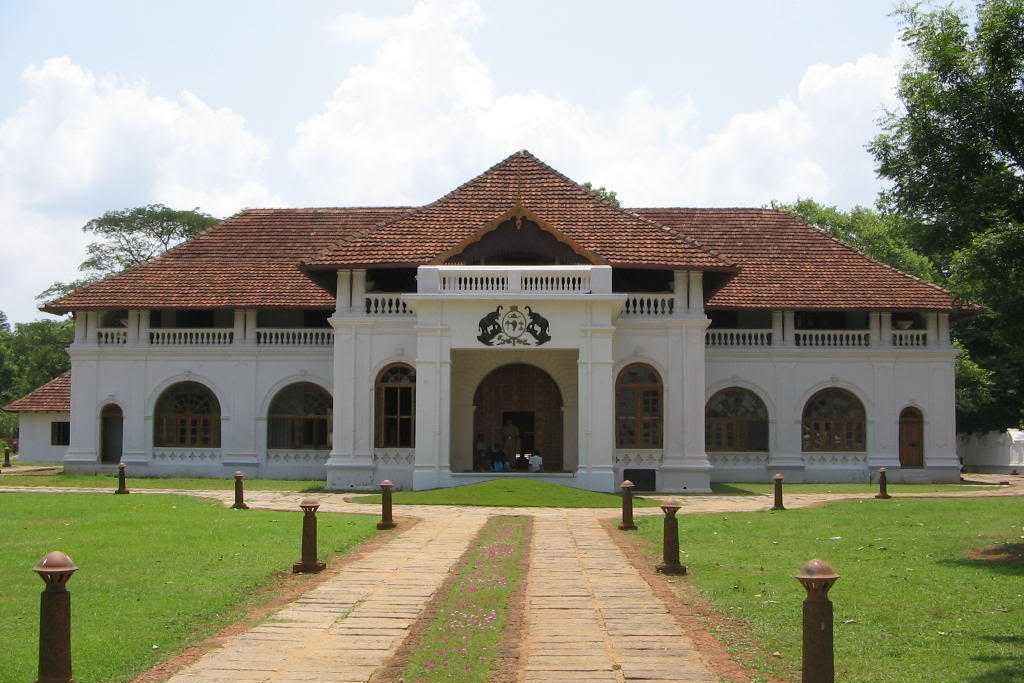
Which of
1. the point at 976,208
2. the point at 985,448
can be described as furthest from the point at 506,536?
the point at 985,448

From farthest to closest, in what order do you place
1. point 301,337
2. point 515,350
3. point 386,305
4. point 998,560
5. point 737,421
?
point 737,421 < point 301,337 < point 386,305 < point 515,350 < point 998,560

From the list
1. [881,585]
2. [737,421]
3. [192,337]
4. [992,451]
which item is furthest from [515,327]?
[992,451]

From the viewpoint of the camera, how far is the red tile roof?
29.7 m

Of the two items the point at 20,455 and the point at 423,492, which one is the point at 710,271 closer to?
the point at 423,492

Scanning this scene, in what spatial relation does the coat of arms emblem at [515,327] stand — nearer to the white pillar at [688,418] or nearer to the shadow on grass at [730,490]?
the white pillar at [688,418]

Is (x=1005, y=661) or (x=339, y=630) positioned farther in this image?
(x=339, y=630)

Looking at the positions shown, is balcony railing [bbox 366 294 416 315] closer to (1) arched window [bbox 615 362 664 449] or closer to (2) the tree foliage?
(1) arched window [bbox 615 362 664 449]

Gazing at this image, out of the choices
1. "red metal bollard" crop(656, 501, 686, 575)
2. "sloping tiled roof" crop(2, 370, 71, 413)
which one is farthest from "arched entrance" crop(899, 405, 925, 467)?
"sloping tiled roof" crop(2, 370, 71, 413)

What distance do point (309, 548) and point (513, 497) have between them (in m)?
11.5

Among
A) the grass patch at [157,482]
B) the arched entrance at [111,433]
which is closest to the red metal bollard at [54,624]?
the grass patch at [157,482]

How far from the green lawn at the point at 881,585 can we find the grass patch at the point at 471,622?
2.20m

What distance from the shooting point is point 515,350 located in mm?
29828

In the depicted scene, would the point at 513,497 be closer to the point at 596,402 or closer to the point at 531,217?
the point at 596,402

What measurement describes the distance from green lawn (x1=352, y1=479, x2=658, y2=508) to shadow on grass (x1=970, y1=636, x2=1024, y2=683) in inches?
588
